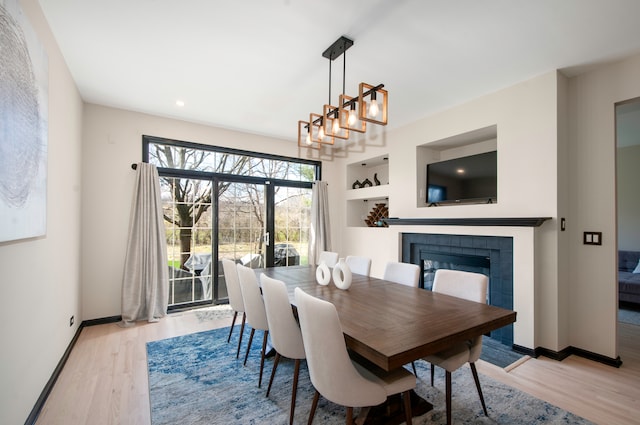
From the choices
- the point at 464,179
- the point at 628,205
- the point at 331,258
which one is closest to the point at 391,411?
the point at 331,258

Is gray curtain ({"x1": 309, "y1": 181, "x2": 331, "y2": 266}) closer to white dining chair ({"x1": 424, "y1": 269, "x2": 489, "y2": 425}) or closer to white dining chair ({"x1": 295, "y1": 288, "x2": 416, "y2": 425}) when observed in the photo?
white dining chair ({"x1": 424, "y1": 269, "x2": 489, "y2": 425})

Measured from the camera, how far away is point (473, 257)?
3428mm

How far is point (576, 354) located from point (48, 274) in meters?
4.60

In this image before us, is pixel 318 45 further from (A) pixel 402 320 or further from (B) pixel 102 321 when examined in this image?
(B) pixel 102 321

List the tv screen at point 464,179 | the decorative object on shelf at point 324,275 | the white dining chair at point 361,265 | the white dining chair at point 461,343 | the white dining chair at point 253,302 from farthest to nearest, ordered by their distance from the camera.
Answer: the tv screen at point 464,179, the white dining chair at point 361,265, the decorative object on shelf at point 324,275, the white dining chair at point 253,302, the white dining chair at point 461,343

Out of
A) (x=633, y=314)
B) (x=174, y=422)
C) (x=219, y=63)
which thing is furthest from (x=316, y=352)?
(x=633, y=314)

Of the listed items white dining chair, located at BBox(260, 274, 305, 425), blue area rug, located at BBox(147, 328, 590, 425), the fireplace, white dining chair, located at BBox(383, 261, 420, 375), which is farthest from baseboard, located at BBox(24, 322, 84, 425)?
the fireplace

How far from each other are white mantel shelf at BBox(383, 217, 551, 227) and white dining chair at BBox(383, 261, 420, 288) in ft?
3.42

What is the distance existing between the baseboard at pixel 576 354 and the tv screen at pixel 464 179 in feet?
5.15

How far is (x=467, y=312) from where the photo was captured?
1.75 meters

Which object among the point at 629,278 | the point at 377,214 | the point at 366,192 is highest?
the point at 366,192

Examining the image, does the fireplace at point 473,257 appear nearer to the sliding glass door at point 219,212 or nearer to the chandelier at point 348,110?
the chandelier at point 348,110

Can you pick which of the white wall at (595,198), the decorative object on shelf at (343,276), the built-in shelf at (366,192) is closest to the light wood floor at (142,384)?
the white wall at (595,198)

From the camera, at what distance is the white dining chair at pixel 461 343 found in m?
1.75
